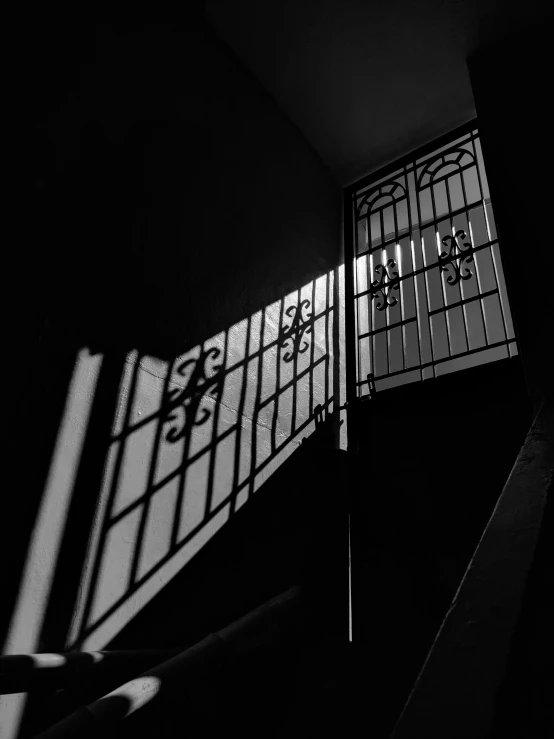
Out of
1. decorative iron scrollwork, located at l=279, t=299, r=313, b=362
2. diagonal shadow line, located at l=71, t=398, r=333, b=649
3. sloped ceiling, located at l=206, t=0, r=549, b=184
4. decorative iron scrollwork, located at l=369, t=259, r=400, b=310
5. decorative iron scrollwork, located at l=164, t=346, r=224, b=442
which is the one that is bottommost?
diagonal shadow line, located at l=71, t=398, r=333, b=649

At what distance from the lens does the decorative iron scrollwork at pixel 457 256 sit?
3.73 m

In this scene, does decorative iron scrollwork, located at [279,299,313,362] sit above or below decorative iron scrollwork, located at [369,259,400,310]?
below

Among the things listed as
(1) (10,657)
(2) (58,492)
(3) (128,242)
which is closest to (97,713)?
(1) (10,657)

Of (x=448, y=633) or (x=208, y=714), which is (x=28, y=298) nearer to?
(x=208, y=714)

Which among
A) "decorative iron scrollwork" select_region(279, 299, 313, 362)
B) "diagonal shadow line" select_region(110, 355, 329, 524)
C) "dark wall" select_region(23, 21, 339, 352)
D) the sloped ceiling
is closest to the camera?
"diagonal shadow line" select_region(110, 355, 329, 524)

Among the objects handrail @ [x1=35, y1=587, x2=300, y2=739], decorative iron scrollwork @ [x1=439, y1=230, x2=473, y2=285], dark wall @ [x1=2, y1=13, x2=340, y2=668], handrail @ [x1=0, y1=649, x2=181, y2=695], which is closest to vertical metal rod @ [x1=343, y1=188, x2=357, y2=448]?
dark wall @ [x1=2, y1=13, x2=340, y2=668]

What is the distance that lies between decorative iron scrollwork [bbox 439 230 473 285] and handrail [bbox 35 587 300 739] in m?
2.55

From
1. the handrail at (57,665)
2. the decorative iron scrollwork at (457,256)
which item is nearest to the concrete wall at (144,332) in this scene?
the handrail at (57,665)

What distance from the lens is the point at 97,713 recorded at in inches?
59.7

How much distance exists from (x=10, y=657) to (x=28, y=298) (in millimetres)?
1355

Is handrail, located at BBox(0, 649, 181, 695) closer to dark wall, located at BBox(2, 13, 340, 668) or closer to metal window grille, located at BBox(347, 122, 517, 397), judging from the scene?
dark wall, located at BBox(2, 13, 340, 668)

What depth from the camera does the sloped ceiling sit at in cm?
383

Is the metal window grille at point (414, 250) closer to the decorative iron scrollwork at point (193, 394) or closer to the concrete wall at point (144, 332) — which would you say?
the concrete wall at point (144, 332)

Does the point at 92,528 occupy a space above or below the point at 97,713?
above
